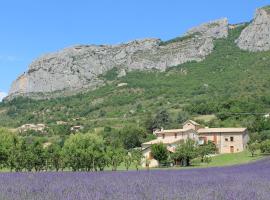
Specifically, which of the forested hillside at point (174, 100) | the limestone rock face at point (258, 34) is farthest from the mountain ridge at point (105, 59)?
the forested hillside at point (174, 100)

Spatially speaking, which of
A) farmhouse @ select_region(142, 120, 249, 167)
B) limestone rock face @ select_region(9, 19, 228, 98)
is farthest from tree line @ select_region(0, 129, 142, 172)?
limestone rock face @ select_region(9, 19, 228, 98)

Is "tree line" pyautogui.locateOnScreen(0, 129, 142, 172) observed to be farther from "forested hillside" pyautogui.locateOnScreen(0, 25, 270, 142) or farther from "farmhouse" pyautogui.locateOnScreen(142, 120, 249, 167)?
"forested hillside" pyautogui.locateOnScreen(0, 25, 270, 142)

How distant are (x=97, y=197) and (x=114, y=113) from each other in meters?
113

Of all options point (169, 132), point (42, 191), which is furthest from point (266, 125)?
point (42, 191)

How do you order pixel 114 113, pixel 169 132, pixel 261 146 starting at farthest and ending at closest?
1. pixel 114 113
2. pixel 169 132
3. pixel 261 146

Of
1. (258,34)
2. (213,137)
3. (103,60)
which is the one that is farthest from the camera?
(103,60)

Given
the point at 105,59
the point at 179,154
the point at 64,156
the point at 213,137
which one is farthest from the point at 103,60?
the point at 64,156

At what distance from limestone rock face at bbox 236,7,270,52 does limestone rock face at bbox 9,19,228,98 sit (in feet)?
39.9

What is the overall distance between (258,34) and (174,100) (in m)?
33.5

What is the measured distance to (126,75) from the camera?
154 meters

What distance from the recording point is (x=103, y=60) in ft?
558

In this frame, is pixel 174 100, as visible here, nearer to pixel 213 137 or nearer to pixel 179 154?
pixel 213 137

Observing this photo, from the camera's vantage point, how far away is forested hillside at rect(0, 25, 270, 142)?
296 ft

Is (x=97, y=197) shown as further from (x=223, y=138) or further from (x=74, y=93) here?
(x=74, y=93)
